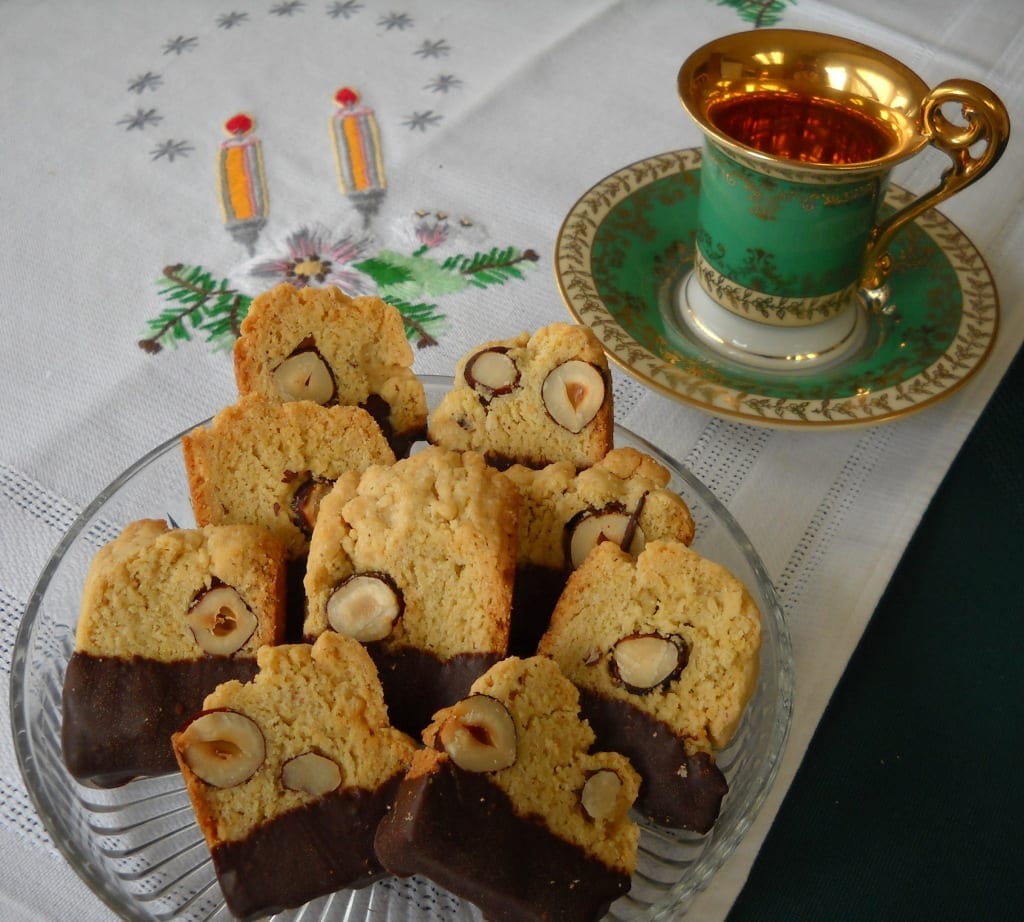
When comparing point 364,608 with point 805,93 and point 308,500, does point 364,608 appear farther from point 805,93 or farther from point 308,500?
point 805,93

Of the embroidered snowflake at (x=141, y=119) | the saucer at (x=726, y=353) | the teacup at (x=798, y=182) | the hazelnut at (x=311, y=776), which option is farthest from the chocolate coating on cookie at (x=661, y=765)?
the embroidered snowflake at (x=141, y=119)

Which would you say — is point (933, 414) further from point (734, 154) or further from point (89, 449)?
point (89, 449)

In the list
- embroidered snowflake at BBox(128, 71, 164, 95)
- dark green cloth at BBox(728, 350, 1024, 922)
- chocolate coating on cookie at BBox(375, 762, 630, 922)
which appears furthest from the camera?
embroidered snowflake at BBox(128, 71, 164, 95)

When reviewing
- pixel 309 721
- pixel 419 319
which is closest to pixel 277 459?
pixel 309 721

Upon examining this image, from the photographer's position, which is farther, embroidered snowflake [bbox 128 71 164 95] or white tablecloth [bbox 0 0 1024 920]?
embroidered snowflake [bbox 128 71 164 95]

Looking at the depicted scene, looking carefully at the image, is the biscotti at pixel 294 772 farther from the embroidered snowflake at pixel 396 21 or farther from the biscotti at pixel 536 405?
the embroidered snowflake at pixel 396 21

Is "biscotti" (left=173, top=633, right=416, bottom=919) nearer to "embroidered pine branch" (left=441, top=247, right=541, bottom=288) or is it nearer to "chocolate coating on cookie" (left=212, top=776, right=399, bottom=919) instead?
"chocolate coating on cookie" (left=212, top=776, right=399, bottom=919)

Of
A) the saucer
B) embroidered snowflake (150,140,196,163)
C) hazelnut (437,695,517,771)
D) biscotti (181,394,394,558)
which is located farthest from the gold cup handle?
embroidered snowflake (150,140,196,163)
